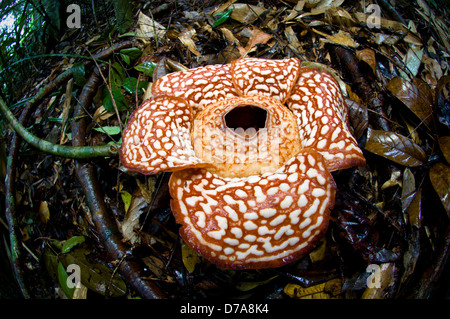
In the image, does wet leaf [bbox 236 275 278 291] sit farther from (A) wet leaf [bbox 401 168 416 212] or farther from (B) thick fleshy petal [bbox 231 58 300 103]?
(B) thick fleshy petal [bbox 231 58 300 103]

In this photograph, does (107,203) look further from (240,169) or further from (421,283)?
(421,283)

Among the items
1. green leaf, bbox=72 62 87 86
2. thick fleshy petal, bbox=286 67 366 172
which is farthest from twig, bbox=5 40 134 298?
thick fleshy petal, bbox=286 67 366 172

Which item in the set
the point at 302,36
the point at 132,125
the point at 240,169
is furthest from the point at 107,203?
the point at 302,36

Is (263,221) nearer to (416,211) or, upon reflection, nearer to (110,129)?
(416,211)

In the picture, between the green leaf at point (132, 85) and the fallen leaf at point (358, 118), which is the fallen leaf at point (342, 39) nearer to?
the fallen leaf at point (358, 118)

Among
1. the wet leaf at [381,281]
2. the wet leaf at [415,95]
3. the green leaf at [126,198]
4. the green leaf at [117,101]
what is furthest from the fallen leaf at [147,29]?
the wet leaf at [381,281]

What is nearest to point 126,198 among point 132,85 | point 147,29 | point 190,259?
point 190,259
